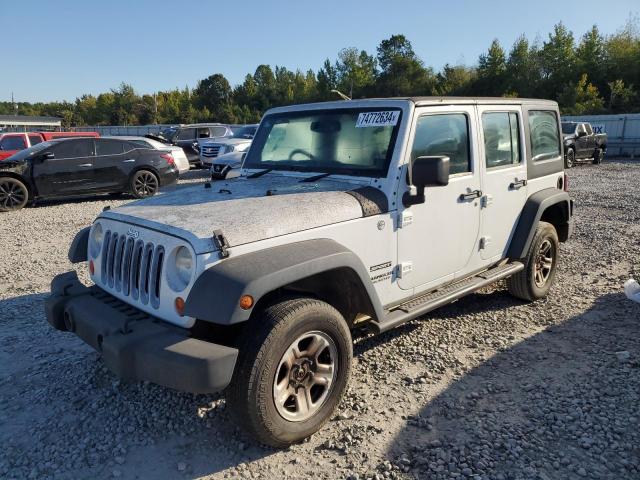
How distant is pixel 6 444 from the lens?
298 cm

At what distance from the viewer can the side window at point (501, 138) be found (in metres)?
4.37

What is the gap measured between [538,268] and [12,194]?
35.0 feet

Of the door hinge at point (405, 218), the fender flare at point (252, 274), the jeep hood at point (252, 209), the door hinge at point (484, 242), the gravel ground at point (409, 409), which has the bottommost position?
the gravel ground at point (409, 409)

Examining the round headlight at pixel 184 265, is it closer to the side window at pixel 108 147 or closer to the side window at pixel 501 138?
the side window at pixel 501 138

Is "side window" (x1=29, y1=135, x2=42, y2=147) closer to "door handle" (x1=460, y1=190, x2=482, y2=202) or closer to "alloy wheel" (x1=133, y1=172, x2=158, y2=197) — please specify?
"alloy wheel" (x1=133, y1=172, x2=158, y2=197)

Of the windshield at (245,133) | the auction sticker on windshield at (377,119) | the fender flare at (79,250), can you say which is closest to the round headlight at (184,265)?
the fender flare at (79,250)

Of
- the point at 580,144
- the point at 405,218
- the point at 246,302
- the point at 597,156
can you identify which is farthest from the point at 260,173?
the point at 597,156

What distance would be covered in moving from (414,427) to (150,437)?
1.64 m

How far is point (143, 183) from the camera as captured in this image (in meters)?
12.3

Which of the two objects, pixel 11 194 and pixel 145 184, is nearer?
pixel 11 194

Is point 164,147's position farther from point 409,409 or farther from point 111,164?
point 409,409

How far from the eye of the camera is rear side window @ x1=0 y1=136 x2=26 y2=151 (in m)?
15.1

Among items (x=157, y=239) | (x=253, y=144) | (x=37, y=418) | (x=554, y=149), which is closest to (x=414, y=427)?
(x=157, y=239)

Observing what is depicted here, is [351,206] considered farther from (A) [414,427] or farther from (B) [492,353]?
(B) [492,353]
